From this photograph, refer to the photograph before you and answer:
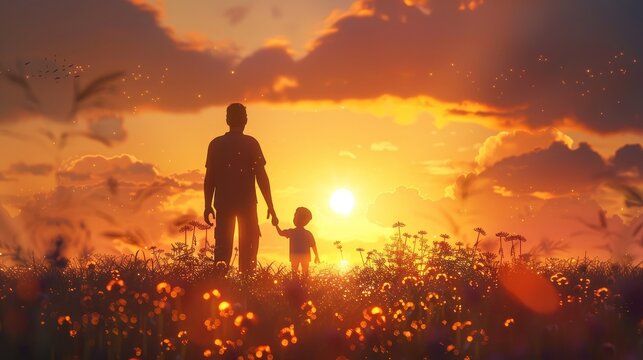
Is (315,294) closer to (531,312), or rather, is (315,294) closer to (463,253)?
(531,312)

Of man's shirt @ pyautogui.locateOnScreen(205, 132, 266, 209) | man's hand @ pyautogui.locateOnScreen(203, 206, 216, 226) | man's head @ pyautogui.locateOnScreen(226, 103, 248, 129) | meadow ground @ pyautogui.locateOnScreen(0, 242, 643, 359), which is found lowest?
meadow ground @ pyautogui.locateOnScreen(0, 242, 643, 359)

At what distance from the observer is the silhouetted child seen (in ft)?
50.4

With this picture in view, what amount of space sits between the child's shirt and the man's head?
2833mm

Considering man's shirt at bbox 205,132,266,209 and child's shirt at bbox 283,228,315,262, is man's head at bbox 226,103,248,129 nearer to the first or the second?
man's shirt at bbox 205,132,266,209

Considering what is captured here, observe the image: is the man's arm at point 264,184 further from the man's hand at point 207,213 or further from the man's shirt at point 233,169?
the man's hand at point 207,213

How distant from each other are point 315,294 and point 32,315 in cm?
305

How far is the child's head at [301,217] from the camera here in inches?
623

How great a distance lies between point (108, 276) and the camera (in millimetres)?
9422

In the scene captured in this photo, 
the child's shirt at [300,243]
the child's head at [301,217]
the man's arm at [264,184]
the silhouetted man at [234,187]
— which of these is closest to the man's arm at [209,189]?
the silhouetted man at [234,187]

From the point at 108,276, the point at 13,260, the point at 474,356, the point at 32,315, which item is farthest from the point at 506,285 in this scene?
the point at 13,260

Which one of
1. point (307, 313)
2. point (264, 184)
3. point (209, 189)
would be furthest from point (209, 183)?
point (307, 313)

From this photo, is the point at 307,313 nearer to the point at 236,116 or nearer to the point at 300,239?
the point at 236,116

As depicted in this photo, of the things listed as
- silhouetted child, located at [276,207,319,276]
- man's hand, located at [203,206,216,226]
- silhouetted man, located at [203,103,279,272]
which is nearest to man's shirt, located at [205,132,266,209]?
silhouetted man, located at [203,103,279,272]

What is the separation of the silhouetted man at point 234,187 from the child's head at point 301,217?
1.98 m
